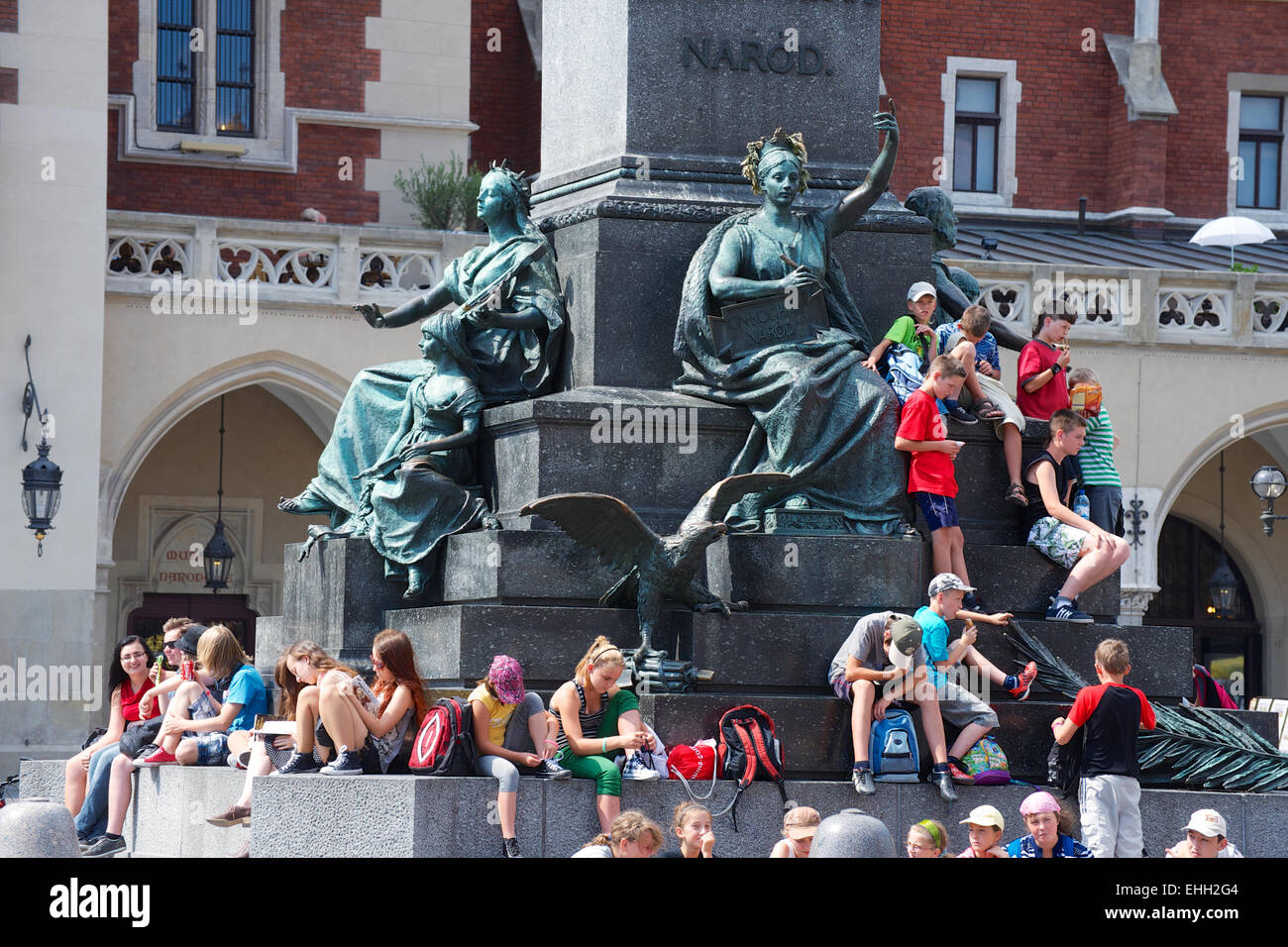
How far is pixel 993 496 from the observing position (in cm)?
1072

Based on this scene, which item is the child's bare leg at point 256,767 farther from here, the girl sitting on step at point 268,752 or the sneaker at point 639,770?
the sneaker at point 639,770

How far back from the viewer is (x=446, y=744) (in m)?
8.84

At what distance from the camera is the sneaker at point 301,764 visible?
29.9 feet

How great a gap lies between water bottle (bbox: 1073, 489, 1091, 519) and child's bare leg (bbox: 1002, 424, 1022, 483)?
0.34 meters

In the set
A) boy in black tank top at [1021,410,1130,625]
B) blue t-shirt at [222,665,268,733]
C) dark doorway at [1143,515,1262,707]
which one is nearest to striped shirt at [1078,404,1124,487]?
boy in black tank top at [1021,410,1130,625]

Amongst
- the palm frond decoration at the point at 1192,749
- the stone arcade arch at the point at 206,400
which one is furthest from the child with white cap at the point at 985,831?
the stone arcade arch at the point at 206,400

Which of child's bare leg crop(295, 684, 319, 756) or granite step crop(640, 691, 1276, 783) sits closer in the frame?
child's bare leg crop(295, 684, 319, 756)

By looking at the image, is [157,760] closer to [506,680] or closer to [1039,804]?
[506,680]

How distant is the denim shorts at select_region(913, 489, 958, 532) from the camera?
1016cm

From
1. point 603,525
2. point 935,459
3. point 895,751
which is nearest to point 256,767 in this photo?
point 603,525

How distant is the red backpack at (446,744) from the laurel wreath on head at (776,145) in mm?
2811

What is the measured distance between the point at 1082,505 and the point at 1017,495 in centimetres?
43

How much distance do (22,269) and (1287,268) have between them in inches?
571

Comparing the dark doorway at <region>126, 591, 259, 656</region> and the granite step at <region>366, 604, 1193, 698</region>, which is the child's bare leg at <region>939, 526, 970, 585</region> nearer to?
the granite step at <region>366, 604, 1193, 698</region>
